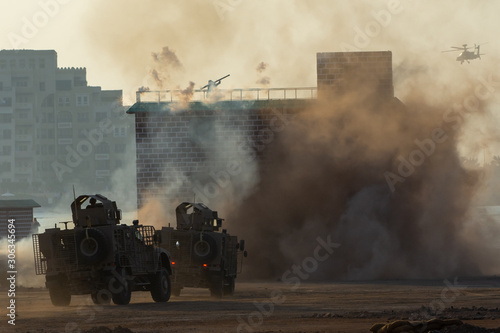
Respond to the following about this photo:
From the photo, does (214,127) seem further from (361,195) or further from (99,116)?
(99,116)

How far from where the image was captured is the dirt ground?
72.7 feet

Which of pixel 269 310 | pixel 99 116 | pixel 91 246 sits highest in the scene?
pixel 99 116

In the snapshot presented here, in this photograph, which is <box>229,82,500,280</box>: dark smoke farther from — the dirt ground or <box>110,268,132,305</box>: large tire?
<box>110,268,132,305</box>: large tire

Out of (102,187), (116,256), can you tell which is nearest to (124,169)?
(102,187)

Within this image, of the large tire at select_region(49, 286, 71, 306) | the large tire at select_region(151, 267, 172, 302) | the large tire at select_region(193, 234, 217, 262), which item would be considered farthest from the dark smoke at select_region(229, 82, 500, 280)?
the large tire at select_region(49, 286, 71, 306)

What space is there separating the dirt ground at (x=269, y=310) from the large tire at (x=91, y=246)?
1271 millimetres

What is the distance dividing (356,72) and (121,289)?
25117 mm

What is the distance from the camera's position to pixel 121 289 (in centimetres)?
2817

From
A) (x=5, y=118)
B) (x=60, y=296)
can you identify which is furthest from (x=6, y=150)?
(x=60, y=296)

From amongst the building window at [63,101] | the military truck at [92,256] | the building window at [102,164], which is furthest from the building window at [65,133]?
the military truck at [92,256]

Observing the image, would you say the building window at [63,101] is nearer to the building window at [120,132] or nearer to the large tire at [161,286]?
the building window at [120,132]

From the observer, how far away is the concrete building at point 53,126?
186250mm

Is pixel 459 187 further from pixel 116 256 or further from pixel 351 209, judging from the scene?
pixel 116 256

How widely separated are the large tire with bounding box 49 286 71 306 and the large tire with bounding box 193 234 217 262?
14.8 ft
